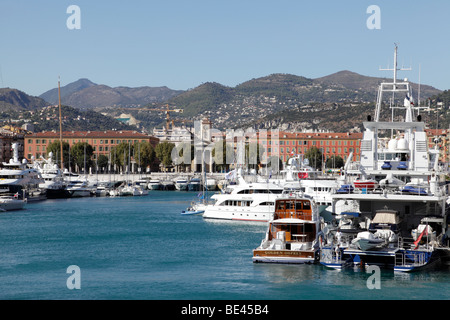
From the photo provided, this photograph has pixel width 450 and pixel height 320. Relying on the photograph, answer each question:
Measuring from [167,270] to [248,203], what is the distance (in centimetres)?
2443

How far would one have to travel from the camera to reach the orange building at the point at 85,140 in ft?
534

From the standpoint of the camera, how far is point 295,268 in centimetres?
3206

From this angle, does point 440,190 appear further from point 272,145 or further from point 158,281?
point 272,145

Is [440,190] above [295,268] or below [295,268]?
above

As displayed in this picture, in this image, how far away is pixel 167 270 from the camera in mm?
32750

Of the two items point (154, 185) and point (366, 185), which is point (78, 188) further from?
point (366, 185)

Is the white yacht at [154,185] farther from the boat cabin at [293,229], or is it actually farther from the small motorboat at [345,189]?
the small motorboat at [345,189]

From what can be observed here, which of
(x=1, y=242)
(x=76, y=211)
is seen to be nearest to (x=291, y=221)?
(x=1, y=242)

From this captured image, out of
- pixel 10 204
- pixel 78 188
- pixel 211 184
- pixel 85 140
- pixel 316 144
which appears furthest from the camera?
pixel 85 140

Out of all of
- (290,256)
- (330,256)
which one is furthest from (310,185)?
(330,256)

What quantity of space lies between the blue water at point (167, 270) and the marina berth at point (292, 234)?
479mm

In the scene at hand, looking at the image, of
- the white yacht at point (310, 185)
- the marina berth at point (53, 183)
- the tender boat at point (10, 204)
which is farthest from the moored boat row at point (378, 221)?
the marina berth at point (53, 183)

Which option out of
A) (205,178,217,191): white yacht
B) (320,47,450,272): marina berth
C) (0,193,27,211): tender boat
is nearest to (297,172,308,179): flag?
(320,47,450,272): marina berth
